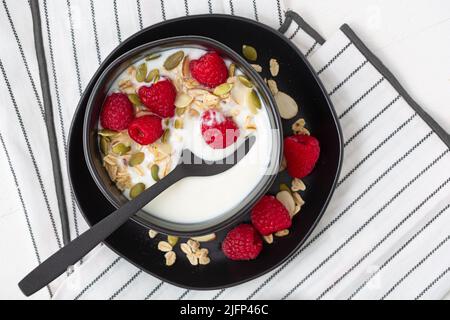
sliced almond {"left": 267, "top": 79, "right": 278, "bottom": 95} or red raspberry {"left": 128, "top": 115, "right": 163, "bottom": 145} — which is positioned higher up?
sliced almond {"left": 267, "top": 79, "right": 278, "bottom": 95}

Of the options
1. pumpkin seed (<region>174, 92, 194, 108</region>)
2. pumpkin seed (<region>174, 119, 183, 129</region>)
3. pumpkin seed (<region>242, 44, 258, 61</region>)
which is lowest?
pumpkin seed (<region>174, 119, 183, 129</region>)

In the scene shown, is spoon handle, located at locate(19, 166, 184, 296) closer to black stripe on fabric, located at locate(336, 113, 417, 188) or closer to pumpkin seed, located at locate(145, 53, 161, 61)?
pumpkin seed, located at locate(145, 53, 161, 61)

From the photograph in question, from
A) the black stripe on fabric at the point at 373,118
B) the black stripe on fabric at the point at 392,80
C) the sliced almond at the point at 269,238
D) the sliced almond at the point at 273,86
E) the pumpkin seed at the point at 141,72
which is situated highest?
the black stripe on fabric at the point at 392,80

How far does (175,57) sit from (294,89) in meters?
0.19

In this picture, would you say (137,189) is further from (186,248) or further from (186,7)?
(186,7)

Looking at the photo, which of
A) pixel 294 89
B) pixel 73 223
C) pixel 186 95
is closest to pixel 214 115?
pixel 186 95

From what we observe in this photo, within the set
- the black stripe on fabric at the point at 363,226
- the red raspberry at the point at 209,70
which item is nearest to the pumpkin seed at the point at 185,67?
the red raspberry at the point at 209,70

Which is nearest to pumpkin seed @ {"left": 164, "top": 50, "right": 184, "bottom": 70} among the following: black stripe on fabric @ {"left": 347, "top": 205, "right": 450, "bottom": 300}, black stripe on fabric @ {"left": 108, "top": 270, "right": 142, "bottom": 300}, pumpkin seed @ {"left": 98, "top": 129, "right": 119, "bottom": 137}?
pumpkin seed @ {"left": 98, "top": 129, "right": 119, "bottom": 137}

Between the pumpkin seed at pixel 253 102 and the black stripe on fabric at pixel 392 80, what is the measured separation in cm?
19

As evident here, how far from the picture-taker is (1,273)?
0.91 m

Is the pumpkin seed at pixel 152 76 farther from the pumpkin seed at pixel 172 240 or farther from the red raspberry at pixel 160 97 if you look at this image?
the pumpkin seed at pixel 172 240

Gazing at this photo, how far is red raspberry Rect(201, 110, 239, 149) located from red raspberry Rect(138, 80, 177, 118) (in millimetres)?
47

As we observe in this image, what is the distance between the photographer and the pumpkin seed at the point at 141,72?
2.50ft

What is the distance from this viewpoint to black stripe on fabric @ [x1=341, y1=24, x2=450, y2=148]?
852 millimetres
